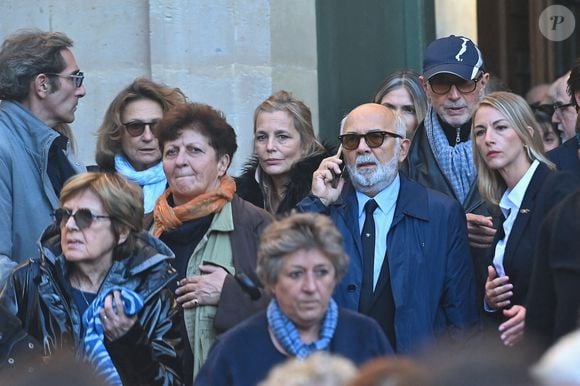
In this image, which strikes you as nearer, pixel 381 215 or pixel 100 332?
pixel 100 332

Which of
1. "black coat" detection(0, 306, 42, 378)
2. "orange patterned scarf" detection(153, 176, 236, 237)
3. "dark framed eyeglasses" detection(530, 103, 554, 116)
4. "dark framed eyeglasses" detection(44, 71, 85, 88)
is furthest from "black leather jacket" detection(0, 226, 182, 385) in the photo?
"dark framed eyeglasses" detection(530, 103, 554, 116)

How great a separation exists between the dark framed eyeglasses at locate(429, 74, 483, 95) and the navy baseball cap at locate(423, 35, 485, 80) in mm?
31

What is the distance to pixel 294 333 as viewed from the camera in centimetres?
634

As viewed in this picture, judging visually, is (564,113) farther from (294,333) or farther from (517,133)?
(294,333)

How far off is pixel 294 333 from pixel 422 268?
1265 millimetres

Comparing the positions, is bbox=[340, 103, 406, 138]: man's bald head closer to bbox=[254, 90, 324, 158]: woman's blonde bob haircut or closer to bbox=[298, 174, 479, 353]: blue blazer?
bbox=[298, 174, 479, 353]: blue blazer

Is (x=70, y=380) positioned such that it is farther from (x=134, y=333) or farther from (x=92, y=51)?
(x=92, y=51)

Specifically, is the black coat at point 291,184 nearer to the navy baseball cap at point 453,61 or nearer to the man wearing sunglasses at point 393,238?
the man wearing sunglasses at point 393,238

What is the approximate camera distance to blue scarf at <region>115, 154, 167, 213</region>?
27.5 ft

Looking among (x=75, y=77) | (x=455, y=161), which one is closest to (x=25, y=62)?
(x=75, y=77)

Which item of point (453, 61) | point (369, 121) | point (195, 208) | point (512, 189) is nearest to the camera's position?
point (512, 189)

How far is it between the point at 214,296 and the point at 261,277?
3.06ft

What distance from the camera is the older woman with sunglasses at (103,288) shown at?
23.6 ft

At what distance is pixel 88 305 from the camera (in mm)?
7301
